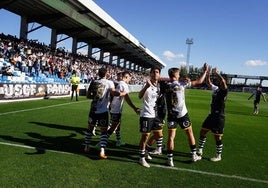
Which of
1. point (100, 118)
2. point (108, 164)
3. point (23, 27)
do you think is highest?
point (23, 27)

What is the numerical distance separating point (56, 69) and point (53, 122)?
1867cm

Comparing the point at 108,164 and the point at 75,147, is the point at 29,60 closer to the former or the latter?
the point at 75,147

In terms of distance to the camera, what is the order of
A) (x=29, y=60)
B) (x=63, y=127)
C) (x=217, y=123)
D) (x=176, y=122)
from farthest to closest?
1. (x=29, y=60)
2. (x=63, y=127)
3. (x=217, y=123)
4. (x=176, y=122)

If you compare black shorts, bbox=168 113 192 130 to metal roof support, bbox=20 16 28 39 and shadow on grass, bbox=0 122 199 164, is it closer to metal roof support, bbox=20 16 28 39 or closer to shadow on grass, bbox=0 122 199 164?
shadow on grass, bbox=0 122 199 164

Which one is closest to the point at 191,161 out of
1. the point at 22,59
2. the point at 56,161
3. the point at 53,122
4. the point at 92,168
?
the point at 92,168

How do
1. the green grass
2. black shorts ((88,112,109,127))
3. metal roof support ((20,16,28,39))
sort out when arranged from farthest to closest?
metal roof support ((20,16,28,39))
black shorts ((88,112,109,127))
the green grass

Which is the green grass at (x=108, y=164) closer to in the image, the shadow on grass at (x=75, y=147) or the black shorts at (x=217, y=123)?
the shadow on grass at (x=75, y=147)

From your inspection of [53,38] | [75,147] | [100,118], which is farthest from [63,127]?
[53,38]

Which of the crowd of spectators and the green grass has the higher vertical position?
the crowd of spectators

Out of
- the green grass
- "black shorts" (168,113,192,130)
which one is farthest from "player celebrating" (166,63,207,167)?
the green grass

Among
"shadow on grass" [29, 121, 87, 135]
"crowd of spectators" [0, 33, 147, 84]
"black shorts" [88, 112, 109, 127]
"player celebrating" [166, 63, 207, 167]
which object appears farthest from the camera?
"crowd of spectators" [0, 33, 147, 84]

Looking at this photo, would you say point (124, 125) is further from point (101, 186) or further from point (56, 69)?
point (56, 69)

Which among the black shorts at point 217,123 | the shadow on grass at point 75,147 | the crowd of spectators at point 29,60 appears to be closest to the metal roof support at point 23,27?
the crowd of spectators at point 29,60

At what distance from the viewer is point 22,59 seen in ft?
83.8
